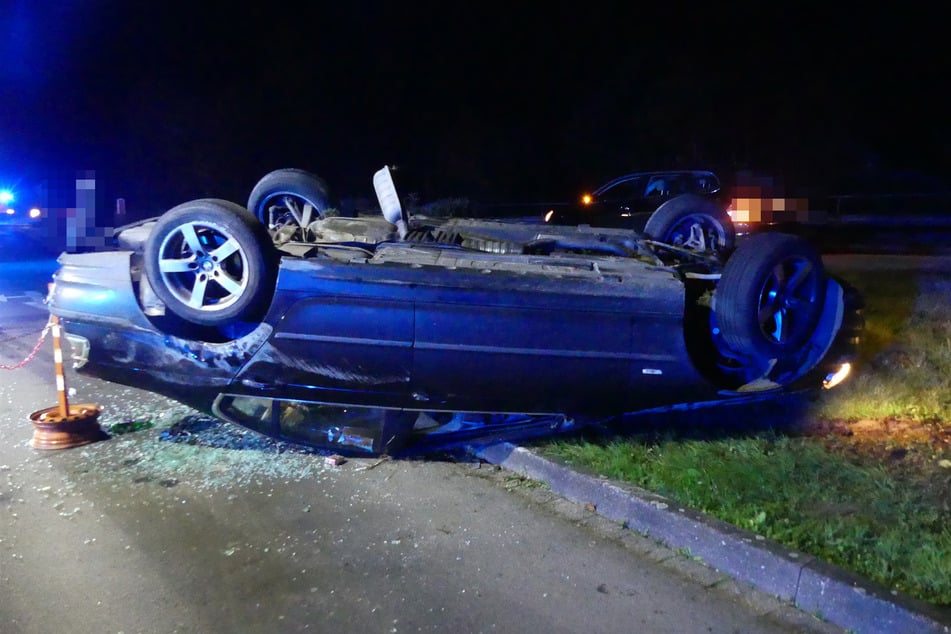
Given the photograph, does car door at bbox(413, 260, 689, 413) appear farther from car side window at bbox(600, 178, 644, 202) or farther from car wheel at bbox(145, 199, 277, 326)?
car side window at bbox(600, 178, 644, 202)

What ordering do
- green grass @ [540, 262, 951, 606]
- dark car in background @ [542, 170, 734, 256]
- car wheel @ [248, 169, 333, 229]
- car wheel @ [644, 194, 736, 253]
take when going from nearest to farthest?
green grass @ [540, 262, 951, 606]
car wheel @ [644, 194, 736, 253]
car wheel @ [248, 169, 333, 229]
dark car in background @ [542, 170, 734, 256]

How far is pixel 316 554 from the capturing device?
398 cm

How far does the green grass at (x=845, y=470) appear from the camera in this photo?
367 cm

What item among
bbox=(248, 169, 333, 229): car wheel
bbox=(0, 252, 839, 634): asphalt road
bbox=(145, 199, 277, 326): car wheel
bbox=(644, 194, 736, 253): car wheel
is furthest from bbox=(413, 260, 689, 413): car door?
bbox=(248, 169, 333, 229): car wheel

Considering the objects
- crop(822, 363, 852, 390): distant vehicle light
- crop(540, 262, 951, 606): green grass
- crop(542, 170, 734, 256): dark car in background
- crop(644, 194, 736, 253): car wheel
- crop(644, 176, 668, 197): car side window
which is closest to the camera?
crop(540, 262, 951, 606): green grass

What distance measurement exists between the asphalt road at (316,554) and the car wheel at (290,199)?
A: 7.02ft

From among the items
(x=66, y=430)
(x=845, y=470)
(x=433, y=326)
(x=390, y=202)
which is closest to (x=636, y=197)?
(x=390, y=202)

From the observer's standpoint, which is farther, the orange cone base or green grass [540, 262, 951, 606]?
the orange cone base

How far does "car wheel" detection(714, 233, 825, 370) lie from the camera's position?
175 inches

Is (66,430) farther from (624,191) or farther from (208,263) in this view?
(624,191)

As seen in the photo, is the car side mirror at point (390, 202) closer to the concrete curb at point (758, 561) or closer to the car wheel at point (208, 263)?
the car wheel at point (208, 263)

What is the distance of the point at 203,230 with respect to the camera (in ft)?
15.5

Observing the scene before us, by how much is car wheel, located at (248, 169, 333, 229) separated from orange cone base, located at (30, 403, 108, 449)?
80.0 inches

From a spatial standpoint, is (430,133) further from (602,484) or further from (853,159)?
(602,484)
